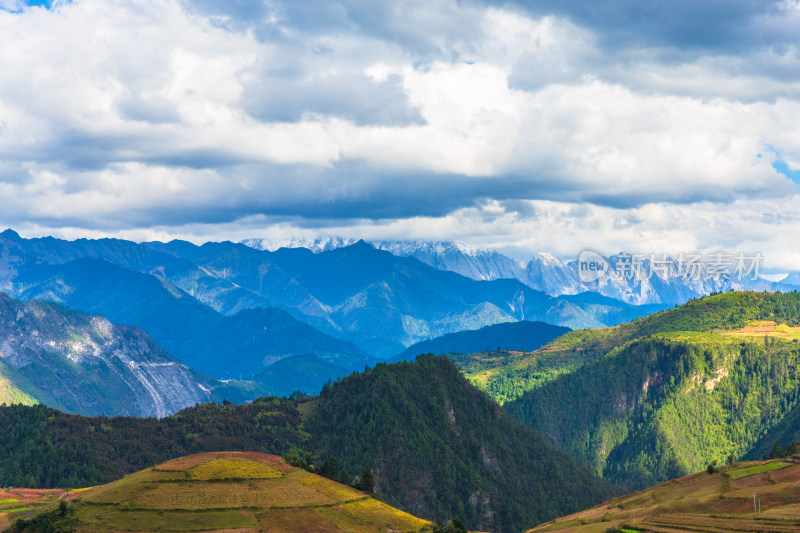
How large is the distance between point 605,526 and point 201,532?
329 ft

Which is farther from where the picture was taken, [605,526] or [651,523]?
[605,526]

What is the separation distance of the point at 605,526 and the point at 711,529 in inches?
1265

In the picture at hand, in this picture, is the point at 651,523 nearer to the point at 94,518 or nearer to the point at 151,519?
the point at 151,519

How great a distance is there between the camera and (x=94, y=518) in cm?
19550

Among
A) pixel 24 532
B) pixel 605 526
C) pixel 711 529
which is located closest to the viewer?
pixel 711 529

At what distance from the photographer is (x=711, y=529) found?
567 feet

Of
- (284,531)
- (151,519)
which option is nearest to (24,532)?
(151,519)

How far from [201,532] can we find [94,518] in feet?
91.0

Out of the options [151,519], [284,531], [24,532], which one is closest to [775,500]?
[284,531]

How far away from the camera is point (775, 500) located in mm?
187375

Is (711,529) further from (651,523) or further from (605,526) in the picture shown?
(605,526)

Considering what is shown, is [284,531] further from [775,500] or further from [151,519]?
[775,500]

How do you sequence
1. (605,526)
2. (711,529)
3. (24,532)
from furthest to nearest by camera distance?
(605,526), (24,532), (711,529)

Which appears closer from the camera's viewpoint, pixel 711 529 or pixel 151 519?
pixel 711 529
